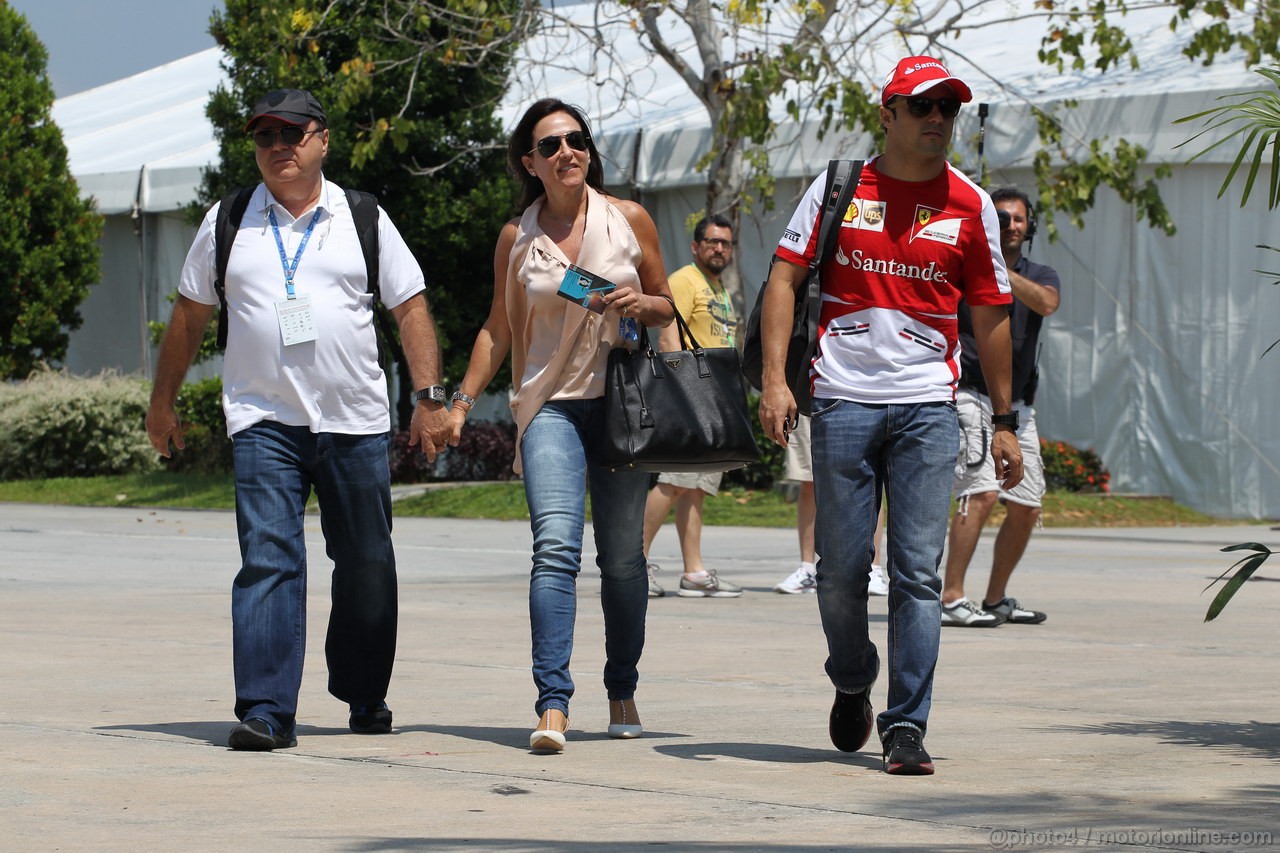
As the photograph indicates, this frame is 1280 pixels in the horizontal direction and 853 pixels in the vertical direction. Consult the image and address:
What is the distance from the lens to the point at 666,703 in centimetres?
692

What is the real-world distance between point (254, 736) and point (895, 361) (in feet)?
6.60

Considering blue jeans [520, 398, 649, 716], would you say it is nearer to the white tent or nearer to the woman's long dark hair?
the woman's long dark hair

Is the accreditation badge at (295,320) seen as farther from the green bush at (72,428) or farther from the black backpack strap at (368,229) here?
the green bush at (72,428)

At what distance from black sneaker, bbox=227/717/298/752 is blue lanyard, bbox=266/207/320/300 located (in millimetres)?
1218

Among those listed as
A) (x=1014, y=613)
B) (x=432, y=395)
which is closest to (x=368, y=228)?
(x=432, y=395)

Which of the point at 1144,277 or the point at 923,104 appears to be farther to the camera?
the point at 1144,277

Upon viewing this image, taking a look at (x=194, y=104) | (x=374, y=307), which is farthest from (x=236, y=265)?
(x=194, y=104)

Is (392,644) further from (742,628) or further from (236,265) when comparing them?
(742,628)

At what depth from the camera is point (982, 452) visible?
979 cm

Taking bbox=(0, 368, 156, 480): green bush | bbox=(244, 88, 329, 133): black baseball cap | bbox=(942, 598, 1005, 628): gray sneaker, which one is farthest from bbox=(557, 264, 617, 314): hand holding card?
bbox=(0, 368, 156, 480): green bush

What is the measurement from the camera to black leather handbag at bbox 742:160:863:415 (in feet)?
18.3

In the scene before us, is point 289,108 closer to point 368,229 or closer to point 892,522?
point 368,229

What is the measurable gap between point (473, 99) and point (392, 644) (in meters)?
17.6

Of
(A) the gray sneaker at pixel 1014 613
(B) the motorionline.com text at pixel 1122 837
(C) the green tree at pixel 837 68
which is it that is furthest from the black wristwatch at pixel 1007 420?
(C) the green tree at pixel 837 68
